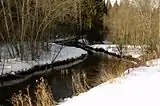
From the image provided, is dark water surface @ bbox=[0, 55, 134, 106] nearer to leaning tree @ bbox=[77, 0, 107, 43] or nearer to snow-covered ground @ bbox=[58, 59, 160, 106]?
snow-covered ground @ bbox=[58, 59, 160, 106]

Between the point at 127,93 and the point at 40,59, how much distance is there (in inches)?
813

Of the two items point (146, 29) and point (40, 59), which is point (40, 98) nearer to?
point (146, 29)

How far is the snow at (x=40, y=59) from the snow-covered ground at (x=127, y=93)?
1452 centimetres

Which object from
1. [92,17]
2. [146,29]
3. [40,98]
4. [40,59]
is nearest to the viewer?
[40,98]

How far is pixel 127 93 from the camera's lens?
307 inches

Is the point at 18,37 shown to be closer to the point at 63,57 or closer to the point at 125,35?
the point at 63,57

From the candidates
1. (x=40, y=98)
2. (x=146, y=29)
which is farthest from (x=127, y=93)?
(x=146, y=29)

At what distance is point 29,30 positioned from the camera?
2798 cm

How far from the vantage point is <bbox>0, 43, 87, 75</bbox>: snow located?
23594 millimetres

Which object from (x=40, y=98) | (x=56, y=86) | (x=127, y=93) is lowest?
(x=56, y=86)

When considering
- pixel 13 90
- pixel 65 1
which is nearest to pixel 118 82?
pixel 13 90

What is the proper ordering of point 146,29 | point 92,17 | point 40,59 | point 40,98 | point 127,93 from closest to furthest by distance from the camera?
point 127,93, point 40,98, point 146,29, point 40,59, point 92,17

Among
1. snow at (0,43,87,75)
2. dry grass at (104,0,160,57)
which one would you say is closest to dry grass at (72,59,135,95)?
dry grass at (104,0,160,57)

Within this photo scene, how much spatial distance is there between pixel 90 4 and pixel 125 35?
2211 cm
